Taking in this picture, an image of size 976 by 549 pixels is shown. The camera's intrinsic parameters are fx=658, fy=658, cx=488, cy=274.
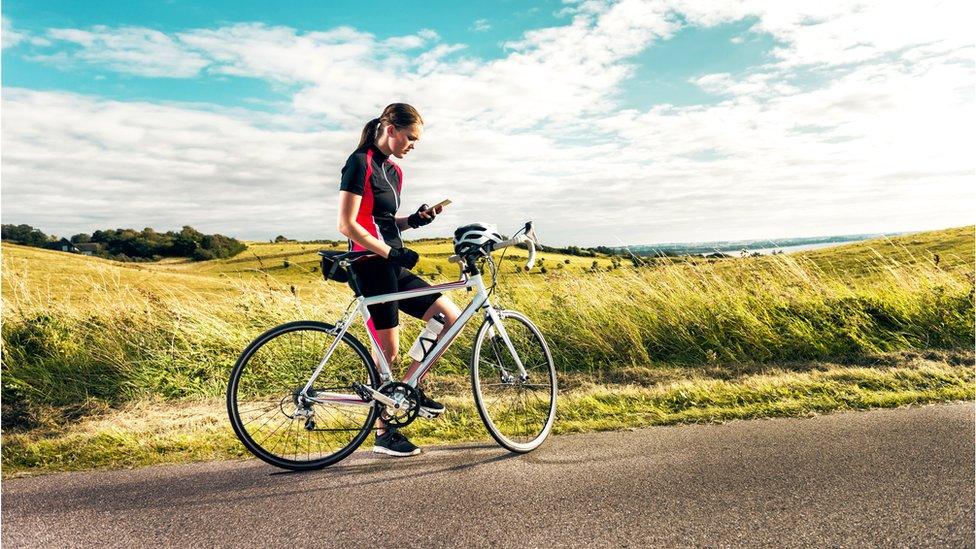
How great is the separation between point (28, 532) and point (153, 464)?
108cm

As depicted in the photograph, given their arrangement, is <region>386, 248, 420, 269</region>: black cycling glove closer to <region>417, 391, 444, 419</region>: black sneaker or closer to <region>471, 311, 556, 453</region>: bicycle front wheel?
<region>471, 311, 556, 453</region>: bicycle front wheel

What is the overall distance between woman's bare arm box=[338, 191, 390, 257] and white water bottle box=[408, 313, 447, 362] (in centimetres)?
72

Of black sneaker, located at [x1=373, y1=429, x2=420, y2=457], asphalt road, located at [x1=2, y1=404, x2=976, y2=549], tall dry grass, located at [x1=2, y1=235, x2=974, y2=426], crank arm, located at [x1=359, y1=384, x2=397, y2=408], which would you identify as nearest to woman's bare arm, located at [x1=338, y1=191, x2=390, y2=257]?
crank arm, located at [x1=359, y1=384, x2=397, y2=408]

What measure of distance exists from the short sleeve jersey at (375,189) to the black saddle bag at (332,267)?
6.3 inches

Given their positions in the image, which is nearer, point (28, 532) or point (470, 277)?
point (28, 532)

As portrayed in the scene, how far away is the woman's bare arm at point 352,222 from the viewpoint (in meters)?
4.30

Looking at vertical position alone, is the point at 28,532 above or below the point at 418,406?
below

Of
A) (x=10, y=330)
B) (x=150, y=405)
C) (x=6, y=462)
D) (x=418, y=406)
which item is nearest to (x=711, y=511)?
(x=418, y=406)

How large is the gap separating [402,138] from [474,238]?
0.85 metres

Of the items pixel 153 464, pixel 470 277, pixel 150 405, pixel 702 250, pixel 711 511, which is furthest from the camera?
pixel 702 250

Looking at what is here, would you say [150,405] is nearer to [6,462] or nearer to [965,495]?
[6,462]

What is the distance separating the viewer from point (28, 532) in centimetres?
338

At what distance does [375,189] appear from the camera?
451 cm

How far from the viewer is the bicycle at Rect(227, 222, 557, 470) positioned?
14.5 ft
